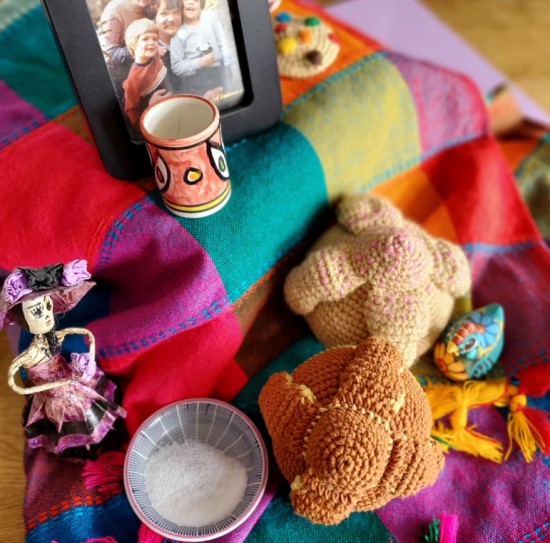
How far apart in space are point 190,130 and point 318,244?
24cm

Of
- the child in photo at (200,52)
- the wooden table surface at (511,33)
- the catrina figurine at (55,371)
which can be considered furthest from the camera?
the wooden table surface at (511,33)

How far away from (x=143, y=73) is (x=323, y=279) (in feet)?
1.09

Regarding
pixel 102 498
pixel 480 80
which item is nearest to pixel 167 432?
pixel 102 498

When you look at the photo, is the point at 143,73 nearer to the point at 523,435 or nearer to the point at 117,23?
the point at 117,23

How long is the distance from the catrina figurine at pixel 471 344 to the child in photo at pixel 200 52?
0.45 m

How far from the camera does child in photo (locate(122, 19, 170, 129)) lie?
0.67 metres

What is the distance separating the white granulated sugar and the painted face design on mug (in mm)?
303

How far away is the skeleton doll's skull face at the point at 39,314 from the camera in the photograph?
1.94 ft

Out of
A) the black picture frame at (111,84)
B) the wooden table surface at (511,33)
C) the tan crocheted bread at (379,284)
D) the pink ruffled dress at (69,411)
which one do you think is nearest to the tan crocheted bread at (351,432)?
the tan crocheted bread at (379,284)

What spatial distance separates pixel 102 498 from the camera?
722 millimetres

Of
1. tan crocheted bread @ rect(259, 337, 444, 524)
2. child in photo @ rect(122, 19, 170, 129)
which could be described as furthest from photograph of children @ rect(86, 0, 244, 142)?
tan crocheted bread @ rect(259, 337, 444, 524)

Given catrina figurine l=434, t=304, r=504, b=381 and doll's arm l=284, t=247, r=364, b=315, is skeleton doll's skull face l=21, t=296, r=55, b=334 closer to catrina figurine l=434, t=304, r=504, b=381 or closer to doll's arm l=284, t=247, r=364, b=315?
doll's arm l=284, t=247, r=364, b=315

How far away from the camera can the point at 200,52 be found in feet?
2.36

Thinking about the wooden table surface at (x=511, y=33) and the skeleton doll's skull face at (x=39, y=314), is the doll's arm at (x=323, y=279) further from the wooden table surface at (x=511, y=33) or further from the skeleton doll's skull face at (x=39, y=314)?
the wooden table surface at (x=511, y=33)
